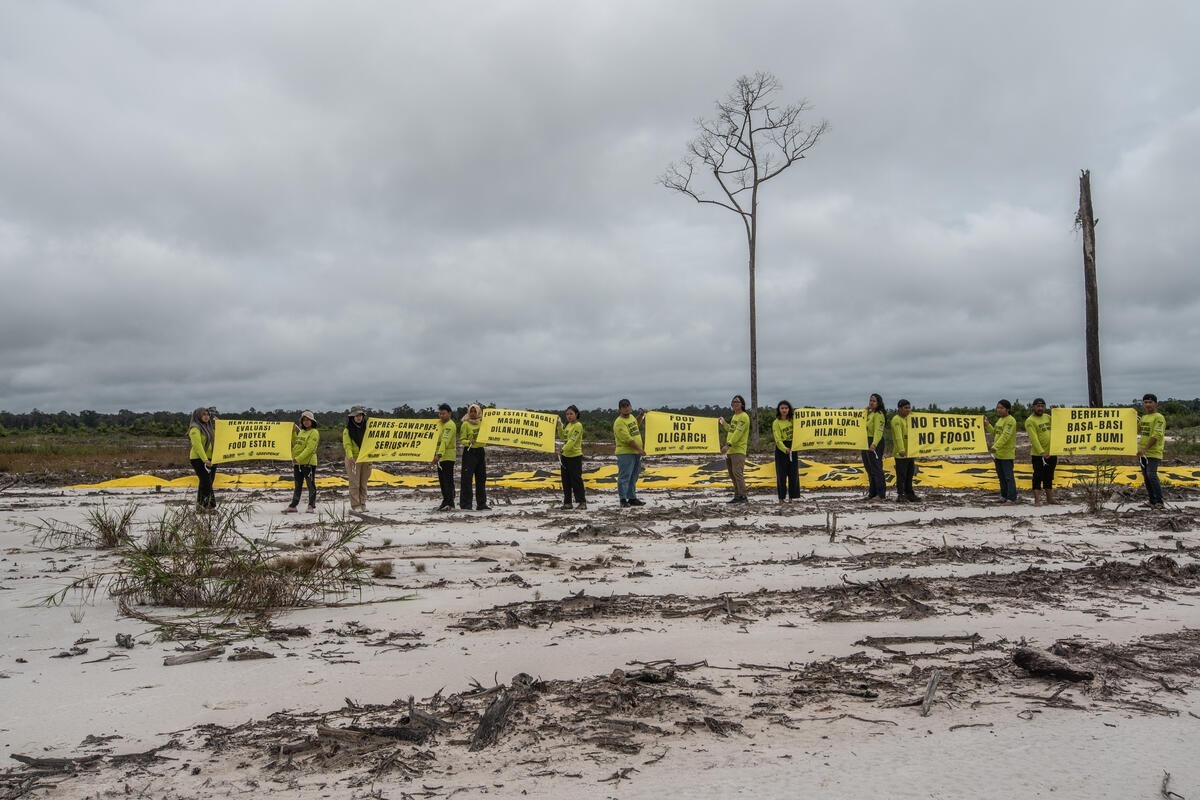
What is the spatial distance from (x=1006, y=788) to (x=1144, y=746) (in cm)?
77

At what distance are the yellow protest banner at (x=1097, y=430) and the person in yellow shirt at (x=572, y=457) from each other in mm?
8066

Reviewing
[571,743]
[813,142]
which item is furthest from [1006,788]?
[813,142]

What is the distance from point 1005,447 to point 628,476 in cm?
613

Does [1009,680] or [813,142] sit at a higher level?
[813,142]

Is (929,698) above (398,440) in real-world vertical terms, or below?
below

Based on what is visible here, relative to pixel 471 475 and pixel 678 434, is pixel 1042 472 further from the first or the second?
pixel 471 475

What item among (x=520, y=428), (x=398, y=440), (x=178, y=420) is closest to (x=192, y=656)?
(x=398, y=440)

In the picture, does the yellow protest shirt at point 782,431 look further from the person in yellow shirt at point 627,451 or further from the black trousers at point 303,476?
the black trousers at point 303,476

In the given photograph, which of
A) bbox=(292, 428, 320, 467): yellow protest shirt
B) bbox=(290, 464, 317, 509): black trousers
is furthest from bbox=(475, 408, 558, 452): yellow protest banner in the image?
bbox=(290, 464, 317, 509): black trousers

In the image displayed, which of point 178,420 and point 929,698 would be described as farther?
point 178,420

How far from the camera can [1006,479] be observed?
13.4m

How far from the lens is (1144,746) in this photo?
3.21 meters

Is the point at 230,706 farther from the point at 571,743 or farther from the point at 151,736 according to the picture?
the point at 571,743

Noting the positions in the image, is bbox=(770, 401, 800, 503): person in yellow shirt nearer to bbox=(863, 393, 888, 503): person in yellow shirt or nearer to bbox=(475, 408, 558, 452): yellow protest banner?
bbox=(863, 393, 888, 503): person in yellow shirt
